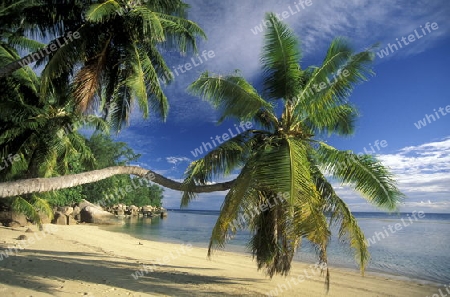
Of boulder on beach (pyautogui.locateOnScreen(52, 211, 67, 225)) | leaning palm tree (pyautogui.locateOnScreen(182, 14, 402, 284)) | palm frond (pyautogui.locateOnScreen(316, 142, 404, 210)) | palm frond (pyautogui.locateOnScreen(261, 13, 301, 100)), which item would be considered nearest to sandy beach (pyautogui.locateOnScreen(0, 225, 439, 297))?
leaning palm tree (pyautogui.locateOnScreen(182, 14, 402, 284))

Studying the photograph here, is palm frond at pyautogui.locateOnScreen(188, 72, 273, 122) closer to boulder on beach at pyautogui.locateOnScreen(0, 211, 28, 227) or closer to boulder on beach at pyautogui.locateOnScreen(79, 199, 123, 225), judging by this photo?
boulder on beach at pyautogui.locateOnScreen(0, 211, 28, 227)

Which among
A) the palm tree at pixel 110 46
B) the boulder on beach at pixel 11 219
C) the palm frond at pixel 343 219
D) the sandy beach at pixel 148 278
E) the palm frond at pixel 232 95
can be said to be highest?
the palm tree at pixel 110 46

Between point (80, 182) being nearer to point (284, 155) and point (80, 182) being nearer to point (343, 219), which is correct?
point (284, 155)

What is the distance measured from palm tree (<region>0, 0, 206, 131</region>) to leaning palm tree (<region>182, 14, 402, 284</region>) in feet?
8.88

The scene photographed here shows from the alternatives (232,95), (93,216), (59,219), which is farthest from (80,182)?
(93,216)

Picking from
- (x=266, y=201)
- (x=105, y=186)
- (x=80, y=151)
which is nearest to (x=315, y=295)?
(x=266, y=201)

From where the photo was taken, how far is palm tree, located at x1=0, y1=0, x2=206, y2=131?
849 cm

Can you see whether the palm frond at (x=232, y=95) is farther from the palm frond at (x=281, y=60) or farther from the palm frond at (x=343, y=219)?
the palm frond at (x=343, y=219)

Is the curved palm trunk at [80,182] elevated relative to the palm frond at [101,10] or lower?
lower

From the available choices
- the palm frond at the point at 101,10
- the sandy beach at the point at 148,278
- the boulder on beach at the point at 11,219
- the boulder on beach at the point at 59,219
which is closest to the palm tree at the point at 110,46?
the palm frond at the point at 101,10

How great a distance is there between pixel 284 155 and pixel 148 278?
19.6ft

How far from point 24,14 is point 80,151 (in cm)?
912

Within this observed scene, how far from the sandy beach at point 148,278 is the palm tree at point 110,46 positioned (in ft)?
15.1

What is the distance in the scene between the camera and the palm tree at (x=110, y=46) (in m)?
8.49
